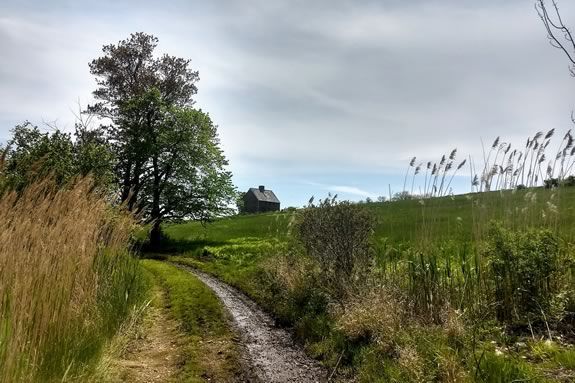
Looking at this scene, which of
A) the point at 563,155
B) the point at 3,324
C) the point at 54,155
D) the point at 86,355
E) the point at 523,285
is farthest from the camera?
the point at 54,155

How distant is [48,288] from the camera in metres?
4.02

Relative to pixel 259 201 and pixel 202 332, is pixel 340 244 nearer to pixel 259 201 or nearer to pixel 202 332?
pixel 202 332

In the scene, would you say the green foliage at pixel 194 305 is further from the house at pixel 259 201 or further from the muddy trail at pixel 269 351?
the house at pixel 259 201

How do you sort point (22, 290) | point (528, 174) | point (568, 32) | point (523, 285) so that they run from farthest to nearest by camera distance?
point (528, 174)
point (523, 285)
point (568, 32)
point (22, 290)

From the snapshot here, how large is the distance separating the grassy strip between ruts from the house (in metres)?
54.8

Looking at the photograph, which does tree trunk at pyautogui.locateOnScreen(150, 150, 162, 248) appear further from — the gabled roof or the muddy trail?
the gabled roof

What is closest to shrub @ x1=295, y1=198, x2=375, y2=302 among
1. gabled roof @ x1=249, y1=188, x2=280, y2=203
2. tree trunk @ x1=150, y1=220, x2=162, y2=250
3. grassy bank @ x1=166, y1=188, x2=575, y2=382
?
grassy bank @ x1=166, y1=188, x2=575, y2=382

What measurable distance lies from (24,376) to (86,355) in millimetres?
1335

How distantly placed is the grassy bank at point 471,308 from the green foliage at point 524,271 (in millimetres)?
13

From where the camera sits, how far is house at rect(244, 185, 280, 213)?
6888 cm

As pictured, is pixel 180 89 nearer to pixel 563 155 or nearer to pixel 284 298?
pixel 284 298

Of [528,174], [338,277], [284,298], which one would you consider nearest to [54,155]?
[284,298]

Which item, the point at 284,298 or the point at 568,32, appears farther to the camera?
the point at 284,298

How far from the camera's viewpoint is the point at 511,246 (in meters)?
5.68
